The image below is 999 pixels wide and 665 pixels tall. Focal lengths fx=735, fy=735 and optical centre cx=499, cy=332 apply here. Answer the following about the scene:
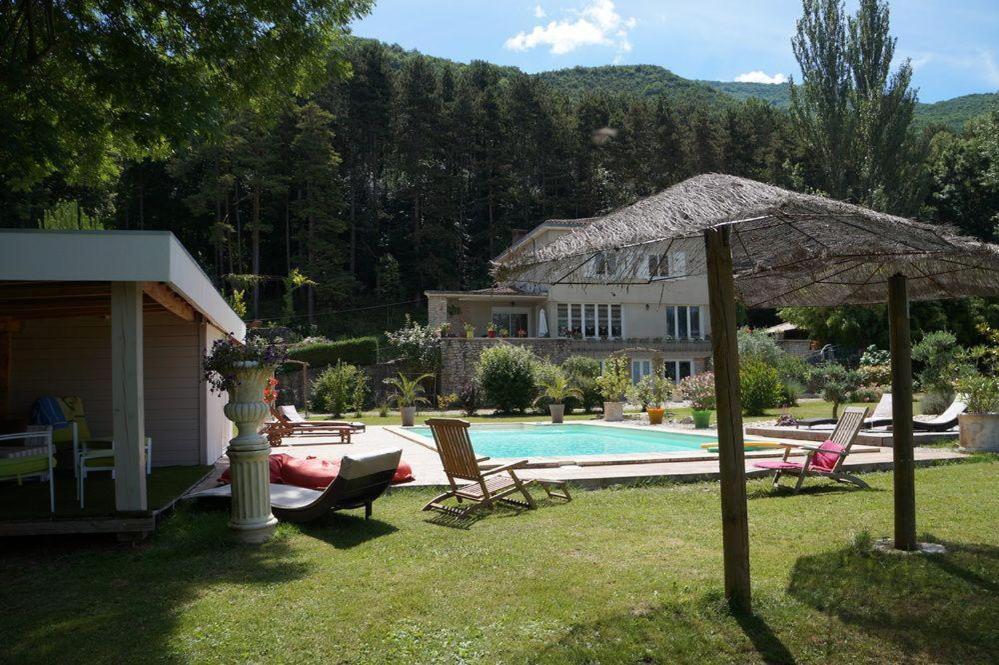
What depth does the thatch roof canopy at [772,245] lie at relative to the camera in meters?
4.57

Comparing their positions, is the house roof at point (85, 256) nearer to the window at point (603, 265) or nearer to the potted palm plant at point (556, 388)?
the window at point (603, 265)

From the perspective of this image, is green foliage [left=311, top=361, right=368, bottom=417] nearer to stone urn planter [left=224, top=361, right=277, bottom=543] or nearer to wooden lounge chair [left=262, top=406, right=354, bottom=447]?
wooden lounge chair [left=262, top=406, right=354, bottom=447]

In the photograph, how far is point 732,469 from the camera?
4.14 metres

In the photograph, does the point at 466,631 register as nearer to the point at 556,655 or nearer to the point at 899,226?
the point at 556,655

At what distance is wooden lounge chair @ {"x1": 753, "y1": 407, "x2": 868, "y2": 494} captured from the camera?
8172 millimetres

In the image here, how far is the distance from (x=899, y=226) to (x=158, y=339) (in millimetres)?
10366

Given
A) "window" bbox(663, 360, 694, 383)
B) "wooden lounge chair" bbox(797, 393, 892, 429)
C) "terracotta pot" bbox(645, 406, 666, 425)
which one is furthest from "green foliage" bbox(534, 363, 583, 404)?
"window" bbox(663, 360, 694, 383)

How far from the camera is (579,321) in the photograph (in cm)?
3506

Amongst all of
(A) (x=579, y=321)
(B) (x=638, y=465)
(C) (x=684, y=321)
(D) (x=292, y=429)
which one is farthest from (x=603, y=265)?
(C) (x=684, y=321)

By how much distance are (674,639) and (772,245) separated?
11.0 feet

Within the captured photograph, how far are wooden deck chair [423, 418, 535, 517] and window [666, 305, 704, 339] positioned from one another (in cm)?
3029

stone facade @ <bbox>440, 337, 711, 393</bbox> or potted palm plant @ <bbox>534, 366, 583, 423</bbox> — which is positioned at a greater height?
stone facade @ <bbox>440, 337, 711, 393</bbox>

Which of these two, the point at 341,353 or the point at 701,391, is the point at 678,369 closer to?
the point at 701,391

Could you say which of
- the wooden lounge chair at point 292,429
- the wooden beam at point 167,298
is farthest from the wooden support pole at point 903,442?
the wooden lounge chair at point 292,429
